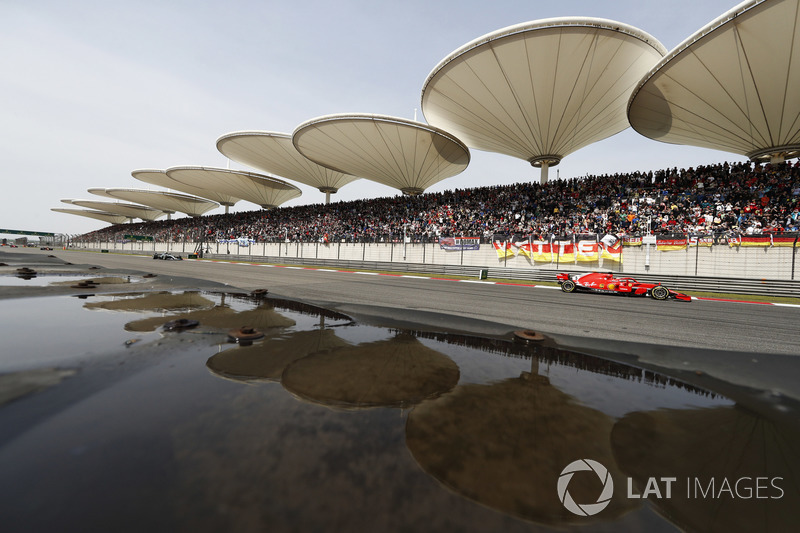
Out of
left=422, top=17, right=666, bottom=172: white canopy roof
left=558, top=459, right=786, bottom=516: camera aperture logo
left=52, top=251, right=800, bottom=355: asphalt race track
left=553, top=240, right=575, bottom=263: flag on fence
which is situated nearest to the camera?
left=558, top=459, right=786, bottom=516: camera aperture logo

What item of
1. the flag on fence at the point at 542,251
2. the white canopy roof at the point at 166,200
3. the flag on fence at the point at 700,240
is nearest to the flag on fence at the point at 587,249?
the flag on fence at the point at 542,251

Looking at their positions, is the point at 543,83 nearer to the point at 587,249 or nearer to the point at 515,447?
the point at 587,249

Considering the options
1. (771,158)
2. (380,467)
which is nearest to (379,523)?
(380,467)

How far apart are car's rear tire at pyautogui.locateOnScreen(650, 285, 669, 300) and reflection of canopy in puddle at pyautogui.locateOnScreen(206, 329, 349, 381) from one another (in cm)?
1294

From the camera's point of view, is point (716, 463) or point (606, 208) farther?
point (606, 208)

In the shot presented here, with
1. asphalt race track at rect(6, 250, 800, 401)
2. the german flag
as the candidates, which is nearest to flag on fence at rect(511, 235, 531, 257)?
the german flag

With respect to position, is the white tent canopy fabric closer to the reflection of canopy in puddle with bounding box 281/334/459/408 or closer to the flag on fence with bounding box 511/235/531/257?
the flag on fence with bounding box 511/235/531/257

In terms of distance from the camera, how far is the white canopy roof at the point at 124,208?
282ft

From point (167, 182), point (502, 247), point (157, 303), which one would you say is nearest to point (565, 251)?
point (502, 247)

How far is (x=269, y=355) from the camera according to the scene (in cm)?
393

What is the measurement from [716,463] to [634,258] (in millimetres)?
19121

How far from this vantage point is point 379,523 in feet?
4.94

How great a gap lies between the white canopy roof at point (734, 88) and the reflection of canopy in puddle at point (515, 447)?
2025 centimetres

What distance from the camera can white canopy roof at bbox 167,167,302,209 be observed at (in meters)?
48.2
